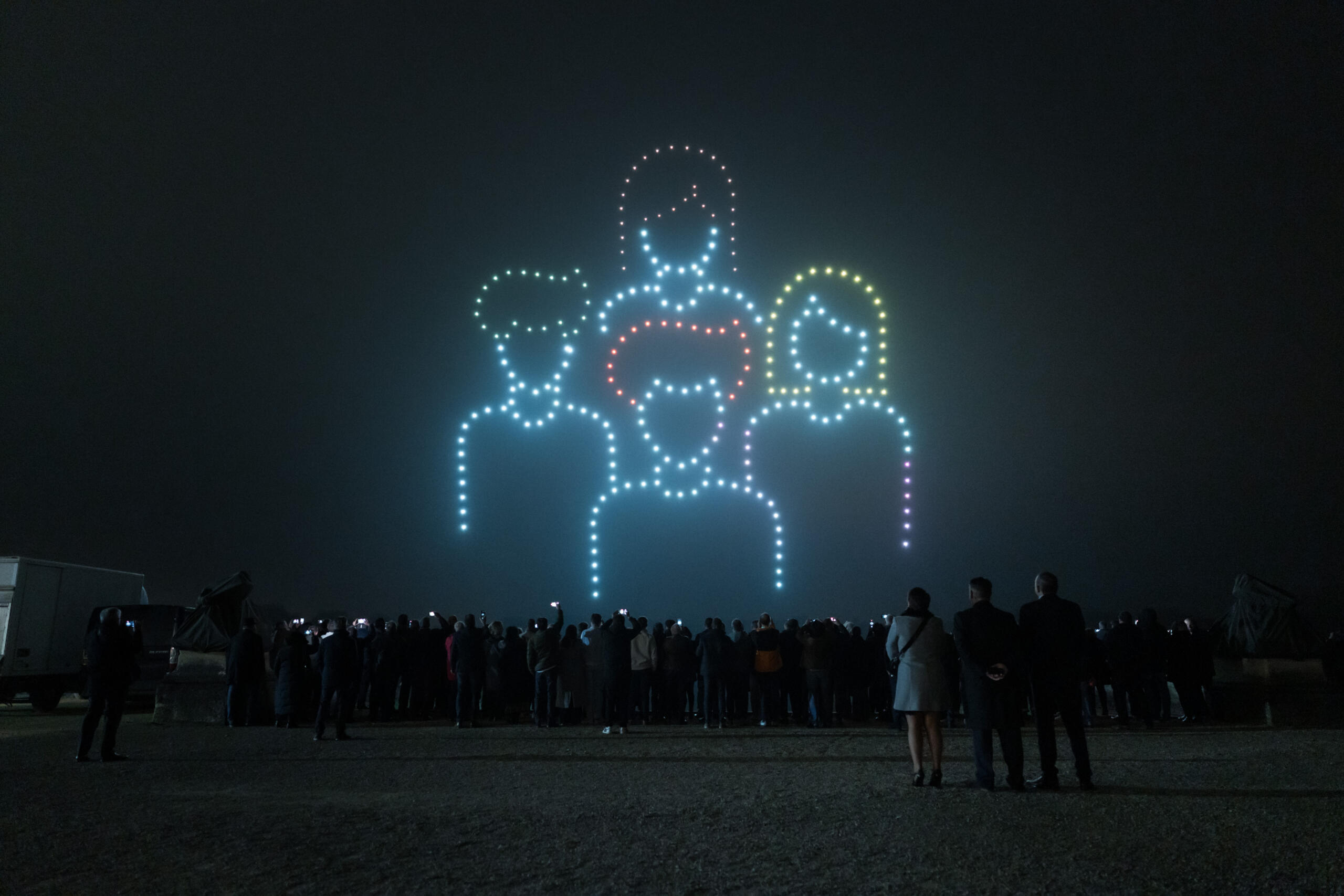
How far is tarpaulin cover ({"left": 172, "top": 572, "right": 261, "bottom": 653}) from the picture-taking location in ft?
43.0

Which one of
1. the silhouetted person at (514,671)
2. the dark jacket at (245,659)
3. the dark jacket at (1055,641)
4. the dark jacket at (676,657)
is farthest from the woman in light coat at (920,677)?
the dark jacket at (245,659)

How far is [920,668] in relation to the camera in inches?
276

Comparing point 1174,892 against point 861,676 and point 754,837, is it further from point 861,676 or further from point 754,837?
point 861,676

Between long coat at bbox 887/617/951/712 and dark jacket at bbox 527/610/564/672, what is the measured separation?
17.4 ft

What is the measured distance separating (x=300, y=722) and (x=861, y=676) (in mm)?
8055

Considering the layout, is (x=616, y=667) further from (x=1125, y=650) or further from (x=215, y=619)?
(x=1125, y=650)

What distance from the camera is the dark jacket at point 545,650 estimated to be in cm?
1207

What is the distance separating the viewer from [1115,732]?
11570 millimetres

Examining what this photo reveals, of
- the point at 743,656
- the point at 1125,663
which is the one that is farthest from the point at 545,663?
the point at 1125,663

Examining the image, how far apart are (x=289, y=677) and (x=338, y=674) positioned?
240 centimetres

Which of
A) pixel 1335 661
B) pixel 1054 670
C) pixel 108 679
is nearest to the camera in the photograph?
pixel 1054 670

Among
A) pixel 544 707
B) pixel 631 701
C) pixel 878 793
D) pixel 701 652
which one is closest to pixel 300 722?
pixel 544 707

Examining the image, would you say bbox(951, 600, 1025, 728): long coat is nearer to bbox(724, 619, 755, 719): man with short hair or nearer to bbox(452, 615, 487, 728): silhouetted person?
bbox(724, 619, 755, 719): man with short hair

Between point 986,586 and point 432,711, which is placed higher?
point 986,586
